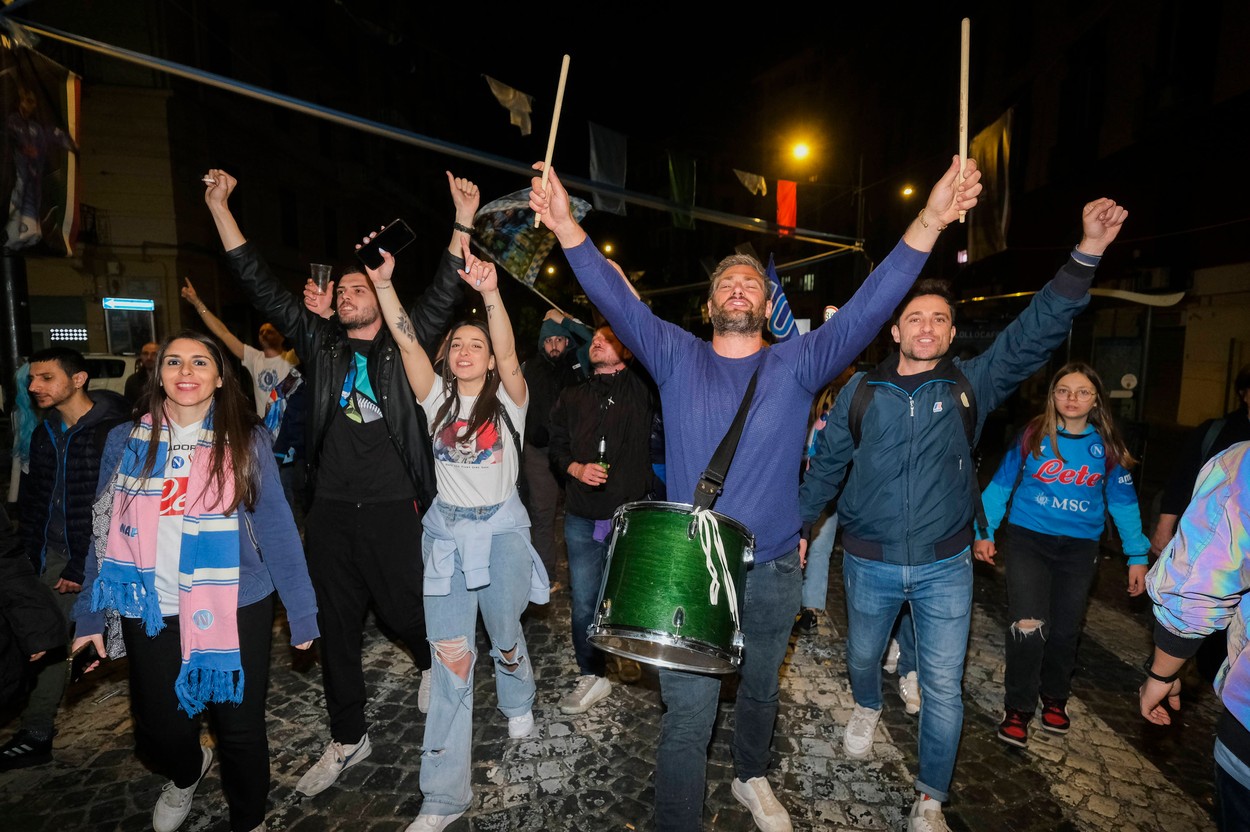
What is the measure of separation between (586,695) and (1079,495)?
10.2 ft

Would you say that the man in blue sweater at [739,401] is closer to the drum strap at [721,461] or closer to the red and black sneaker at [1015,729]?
the drum strap at [721,461]

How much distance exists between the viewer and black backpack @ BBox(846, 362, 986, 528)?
3.14 metres

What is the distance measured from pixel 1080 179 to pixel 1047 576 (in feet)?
57.4

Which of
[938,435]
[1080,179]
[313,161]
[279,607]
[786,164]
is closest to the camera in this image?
[938,435]

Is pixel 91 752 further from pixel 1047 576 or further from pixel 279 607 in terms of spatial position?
pixel 1047 576

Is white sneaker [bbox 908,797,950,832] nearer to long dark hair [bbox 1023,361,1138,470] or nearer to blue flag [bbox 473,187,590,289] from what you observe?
long dark hair [bbox 1023,361,1138,470]

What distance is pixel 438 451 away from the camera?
329 centimetres

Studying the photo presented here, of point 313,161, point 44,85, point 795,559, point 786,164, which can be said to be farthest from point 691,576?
point 786,164

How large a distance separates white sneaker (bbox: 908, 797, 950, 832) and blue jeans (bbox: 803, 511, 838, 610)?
2182 mm

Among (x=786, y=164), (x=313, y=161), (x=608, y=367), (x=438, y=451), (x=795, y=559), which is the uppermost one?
(x=786, y=164)

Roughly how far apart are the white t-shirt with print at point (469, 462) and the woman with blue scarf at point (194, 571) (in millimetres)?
751

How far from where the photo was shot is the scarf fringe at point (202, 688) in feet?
8.74

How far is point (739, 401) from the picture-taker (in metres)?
2.69

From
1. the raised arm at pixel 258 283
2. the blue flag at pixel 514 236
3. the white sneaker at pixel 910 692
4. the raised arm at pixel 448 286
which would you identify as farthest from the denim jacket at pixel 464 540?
the white sneaker at pixel 910 692
